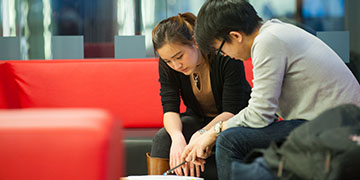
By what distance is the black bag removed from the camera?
2.77 feet

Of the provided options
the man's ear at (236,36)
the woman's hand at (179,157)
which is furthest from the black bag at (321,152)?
the woman's hand at (179,157)

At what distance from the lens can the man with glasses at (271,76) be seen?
4.19ft

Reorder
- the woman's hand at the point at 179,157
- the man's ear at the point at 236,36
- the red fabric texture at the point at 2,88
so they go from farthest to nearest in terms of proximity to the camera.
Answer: the red fabric texture at the point at 2,88 < the woman's hand at the point at 179,157 < the man's ear at the point at 236,36

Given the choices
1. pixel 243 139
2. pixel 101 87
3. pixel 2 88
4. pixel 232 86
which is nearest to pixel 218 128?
pixel 243 139

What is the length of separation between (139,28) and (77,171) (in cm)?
358

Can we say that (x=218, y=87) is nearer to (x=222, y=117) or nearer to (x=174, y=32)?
(x=222, y=117)

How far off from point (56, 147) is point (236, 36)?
2.97 feet

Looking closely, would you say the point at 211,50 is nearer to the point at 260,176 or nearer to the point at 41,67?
the point at 260,176

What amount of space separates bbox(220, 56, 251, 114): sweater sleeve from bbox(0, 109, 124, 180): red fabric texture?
4.02 feet

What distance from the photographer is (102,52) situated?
4121mm

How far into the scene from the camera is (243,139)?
128 centimetres

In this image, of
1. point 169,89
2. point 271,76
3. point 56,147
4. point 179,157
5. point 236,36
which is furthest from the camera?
point 169,89

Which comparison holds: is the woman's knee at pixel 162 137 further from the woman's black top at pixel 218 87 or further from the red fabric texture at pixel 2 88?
the red fabric texture at pixel 2 88

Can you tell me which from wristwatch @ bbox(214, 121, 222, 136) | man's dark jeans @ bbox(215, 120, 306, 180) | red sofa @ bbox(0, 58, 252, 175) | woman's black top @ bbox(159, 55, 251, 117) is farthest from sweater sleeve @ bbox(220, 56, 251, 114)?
red sofa @ bbox(0, 58, 252, 175)
